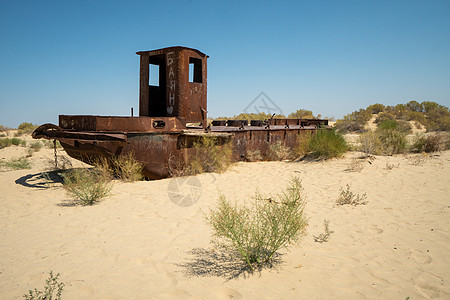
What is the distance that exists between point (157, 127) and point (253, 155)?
438cm

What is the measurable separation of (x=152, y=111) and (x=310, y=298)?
7555 mm

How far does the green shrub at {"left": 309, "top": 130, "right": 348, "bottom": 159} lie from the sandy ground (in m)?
3.02

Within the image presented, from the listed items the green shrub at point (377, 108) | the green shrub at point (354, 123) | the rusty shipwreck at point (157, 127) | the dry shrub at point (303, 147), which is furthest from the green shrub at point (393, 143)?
the green shrub at point (377, 108)

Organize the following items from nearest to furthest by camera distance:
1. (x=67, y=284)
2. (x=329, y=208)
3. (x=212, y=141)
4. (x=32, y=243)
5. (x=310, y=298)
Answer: (x=310, y=298)
(x=67, y=284)
(x=32, y=243)
(x=329, y=208)
(x=212, y=141)

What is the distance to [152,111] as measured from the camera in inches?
353

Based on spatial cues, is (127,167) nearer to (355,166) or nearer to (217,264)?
(217,264)

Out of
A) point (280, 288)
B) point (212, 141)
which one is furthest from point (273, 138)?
point (280, 288)

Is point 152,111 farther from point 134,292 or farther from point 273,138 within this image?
point 134,292

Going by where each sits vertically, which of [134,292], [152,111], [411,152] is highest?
[152,111]

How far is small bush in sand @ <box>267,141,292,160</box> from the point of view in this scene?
10828mm

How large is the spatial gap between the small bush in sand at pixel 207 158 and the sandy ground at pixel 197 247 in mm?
882

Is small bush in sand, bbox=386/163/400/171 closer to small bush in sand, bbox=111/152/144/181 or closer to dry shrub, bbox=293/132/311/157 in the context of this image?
dry shrub, bbox=293/132/311/157

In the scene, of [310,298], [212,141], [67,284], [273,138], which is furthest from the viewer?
[273,138]

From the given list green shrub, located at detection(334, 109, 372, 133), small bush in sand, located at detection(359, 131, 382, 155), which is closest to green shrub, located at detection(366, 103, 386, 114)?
green shrub, located at detection(334, 109, 372, 133)
